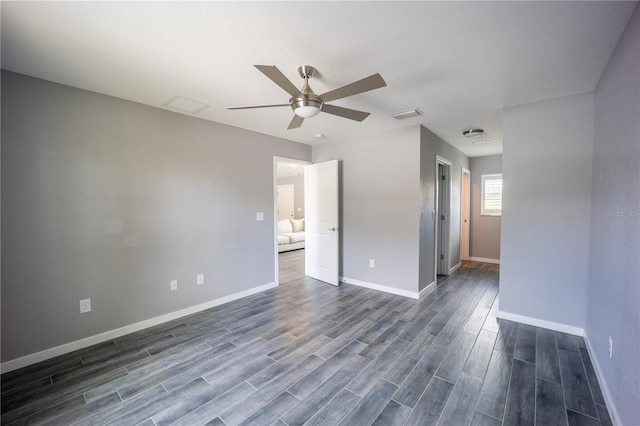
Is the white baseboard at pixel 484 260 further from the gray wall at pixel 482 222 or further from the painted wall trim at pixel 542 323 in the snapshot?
the painted wall trim at pixel 542 323

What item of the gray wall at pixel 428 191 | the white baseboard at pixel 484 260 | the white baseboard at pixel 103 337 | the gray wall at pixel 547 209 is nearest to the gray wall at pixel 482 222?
the white baseboard at pixel 484 260

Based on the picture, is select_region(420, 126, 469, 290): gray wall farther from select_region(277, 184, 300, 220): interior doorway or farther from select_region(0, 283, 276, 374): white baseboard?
select_region(277, 184, 300, 220): interior doorway

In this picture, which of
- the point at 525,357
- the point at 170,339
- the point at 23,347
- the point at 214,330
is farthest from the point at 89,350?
the point at 525,357

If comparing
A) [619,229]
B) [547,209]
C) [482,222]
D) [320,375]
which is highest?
[547,209]

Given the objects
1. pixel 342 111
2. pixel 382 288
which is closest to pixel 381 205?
pixel 382 288

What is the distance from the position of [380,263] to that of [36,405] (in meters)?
3.80

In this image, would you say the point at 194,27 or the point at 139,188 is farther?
the point at 139,188

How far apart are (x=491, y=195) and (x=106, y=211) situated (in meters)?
7.03

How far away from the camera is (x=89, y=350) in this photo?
251 cm

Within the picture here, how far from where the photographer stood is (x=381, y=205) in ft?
13.5

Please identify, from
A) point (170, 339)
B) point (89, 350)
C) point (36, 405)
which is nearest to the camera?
point (36, 405)

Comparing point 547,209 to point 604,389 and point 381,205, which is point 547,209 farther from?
point 381,205

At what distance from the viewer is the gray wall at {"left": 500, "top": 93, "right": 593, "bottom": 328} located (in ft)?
8.70

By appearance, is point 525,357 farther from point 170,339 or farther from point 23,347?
point 23,347
